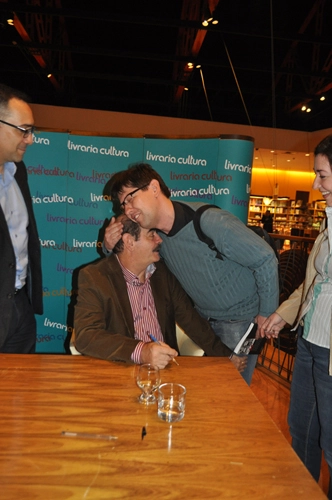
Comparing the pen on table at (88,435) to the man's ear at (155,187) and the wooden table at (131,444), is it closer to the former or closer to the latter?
the wooden table at (131,444)

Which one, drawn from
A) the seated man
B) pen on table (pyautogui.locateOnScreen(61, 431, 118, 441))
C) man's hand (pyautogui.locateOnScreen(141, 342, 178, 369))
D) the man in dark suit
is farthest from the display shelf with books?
pen on table (pyautogui.locateOnScreen(61, 431, 118, 441))

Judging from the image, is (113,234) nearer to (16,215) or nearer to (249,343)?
(16,215)

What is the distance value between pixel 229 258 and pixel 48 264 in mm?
2882

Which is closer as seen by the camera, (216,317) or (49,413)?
(49,413)

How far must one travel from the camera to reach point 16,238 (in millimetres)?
2240

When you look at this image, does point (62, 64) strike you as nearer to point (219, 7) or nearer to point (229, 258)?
point (219, 7)

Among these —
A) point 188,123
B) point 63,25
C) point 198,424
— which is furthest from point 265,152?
point 198,424

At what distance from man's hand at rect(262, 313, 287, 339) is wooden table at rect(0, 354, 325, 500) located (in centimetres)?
47

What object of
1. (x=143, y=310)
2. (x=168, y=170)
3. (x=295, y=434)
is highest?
(x=168, y=170)

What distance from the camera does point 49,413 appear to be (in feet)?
4.60

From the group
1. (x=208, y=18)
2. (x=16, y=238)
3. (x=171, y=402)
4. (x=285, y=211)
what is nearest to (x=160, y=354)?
(x=171, y=402)

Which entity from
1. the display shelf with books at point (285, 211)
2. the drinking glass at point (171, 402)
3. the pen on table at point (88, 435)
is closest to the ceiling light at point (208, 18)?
the drinking glass at point (171, 402)

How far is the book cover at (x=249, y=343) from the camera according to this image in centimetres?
209

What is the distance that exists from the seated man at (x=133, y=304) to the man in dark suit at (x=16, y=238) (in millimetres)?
358
